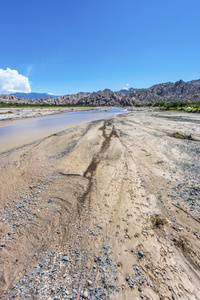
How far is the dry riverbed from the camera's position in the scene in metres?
2.92

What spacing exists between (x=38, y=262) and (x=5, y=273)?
0.78 metres

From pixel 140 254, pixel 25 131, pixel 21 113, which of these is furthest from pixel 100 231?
pixel 21 113

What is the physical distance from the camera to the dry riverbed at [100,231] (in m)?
2.92

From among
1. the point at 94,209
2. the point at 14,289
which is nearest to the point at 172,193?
the point at 94,209

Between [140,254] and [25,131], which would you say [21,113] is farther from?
[140,254]

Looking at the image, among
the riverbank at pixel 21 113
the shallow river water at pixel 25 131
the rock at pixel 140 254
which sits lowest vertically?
the rock at pixel 140 254

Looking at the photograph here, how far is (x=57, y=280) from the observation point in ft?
9.80

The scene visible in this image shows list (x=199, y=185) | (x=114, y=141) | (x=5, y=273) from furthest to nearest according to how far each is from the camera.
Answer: (x=114, y=141)
(x=199, y=185)
(x=5, y=273)

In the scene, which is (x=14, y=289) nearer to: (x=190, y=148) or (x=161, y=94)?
(x=190, y=148)

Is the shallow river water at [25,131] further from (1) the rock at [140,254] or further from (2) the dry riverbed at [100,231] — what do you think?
(1) the rock at [140,254]

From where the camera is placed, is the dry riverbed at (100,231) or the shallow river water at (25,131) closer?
the dry riverbed at (100,231)

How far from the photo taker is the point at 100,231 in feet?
13.7

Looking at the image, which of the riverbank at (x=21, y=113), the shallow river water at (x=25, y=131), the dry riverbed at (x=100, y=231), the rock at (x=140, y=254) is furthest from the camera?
the riverbank at (x=21, y=113)

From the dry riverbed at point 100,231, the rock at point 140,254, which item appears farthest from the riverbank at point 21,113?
the rock at point 140,254
